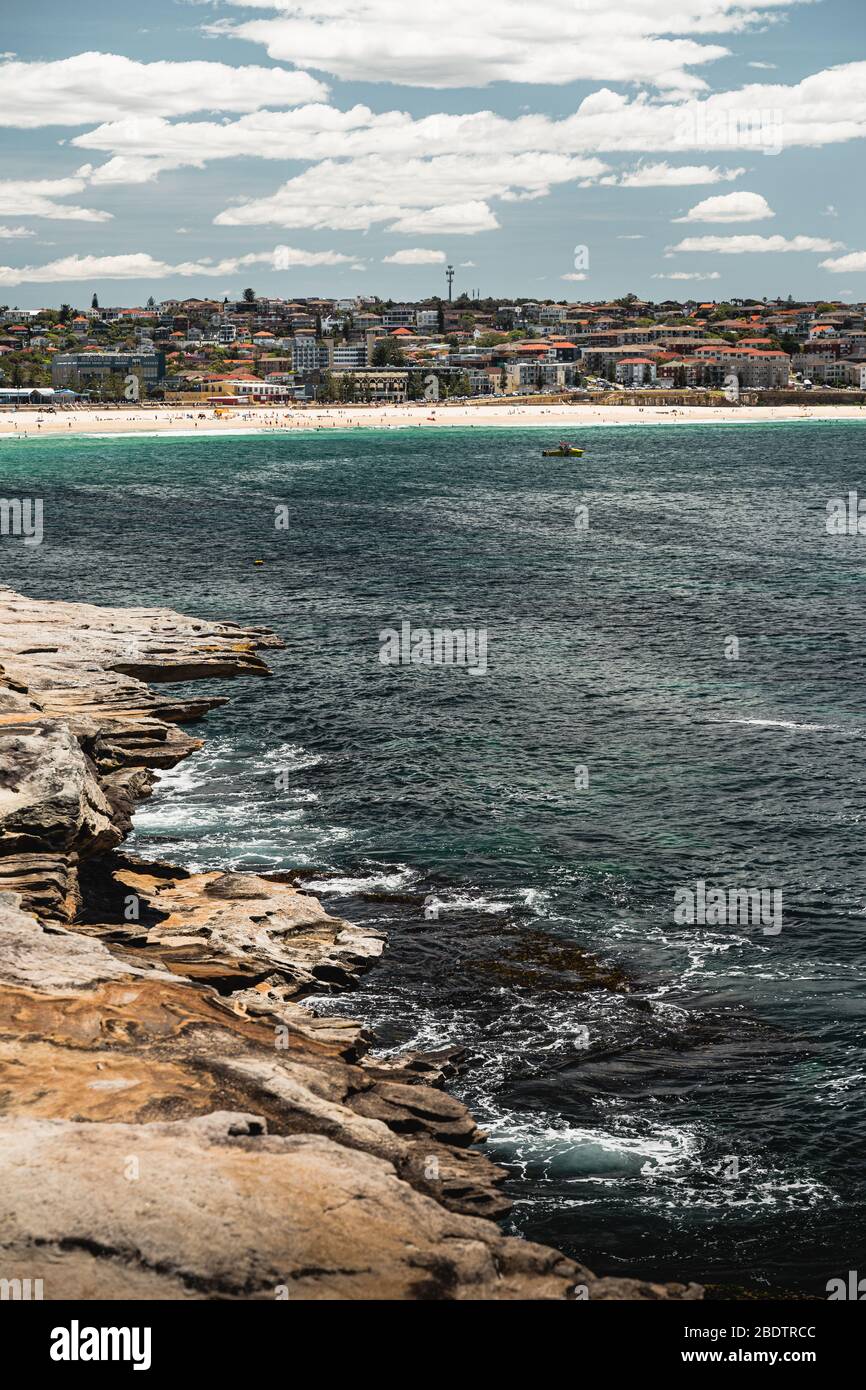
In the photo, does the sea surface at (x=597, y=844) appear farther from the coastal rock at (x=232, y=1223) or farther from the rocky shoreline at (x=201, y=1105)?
the coastal rock at (x=232, y=1223)

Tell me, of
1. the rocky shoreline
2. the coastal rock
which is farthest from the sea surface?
the coastal rock

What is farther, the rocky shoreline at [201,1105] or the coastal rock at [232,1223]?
the rocky shoreline at [201,1105]

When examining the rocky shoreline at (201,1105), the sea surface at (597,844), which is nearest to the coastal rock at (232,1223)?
the rocky shoreline at (201,1105)

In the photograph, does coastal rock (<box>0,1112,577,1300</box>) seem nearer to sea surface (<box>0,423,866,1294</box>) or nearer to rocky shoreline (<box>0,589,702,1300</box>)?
rocky shoreline (<box>0,589,702,1300</box>)

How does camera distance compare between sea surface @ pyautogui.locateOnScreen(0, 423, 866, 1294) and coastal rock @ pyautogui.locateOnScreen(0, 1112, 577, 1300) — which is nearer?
coastal rock @ pyautogui.locateOnScreen(0, 1112, 577, 1300)

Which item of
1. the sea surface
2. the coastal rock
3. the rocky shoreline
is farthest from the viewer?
the sea surface

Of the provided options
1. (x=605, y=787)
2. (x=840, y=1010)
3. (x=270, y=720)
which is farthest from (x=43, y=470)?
(x=840, y=1010)
